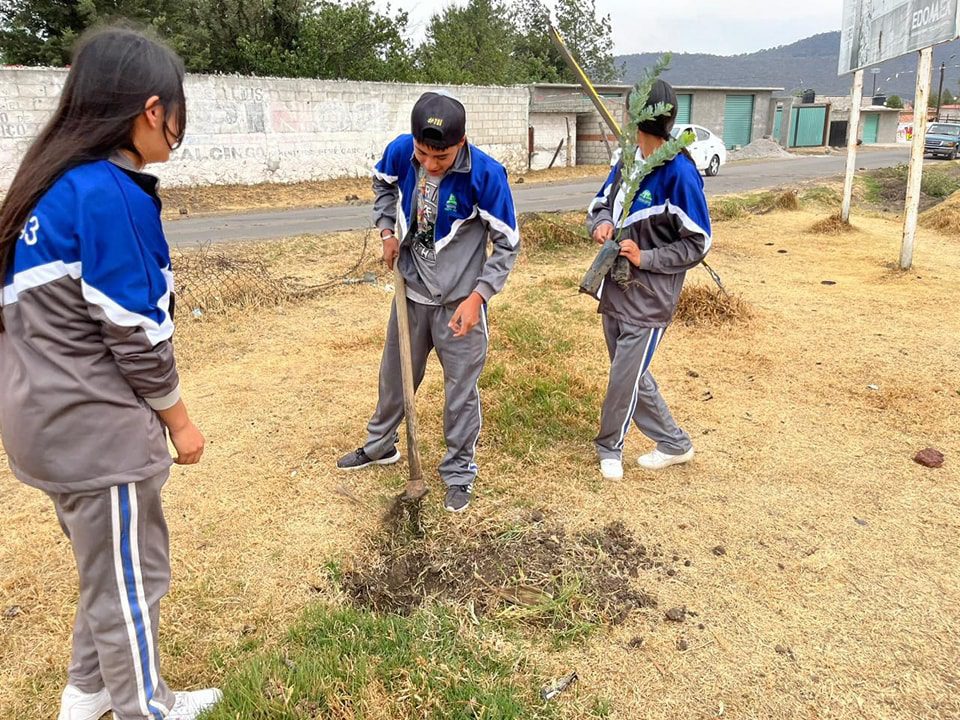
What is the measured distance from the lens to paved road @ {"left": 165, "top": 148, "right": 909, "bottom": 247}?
36.0ft

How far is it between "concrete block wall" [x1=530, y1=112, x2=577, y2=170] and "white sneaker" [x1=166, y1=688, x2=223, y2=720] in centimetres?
2350

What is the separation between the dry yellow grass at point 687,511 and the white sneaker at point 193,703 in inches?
6.1

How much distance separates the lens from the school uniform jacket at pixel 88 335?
1.47m

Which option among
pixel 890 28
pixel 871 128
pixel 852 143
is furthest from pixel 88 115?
pixel 871 128

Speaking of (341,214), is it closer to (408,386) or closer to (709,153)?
(408,386)

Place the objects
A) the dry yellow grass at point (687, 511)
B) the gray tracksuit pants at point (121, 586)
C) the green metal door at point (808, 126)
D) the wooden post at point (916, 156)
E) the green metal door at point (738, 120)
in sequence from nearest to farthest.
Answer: the gray tracksuit pants at point (121, 586) < the dry yellow grass at point (687, 511) < the wooden post at point (916, 156) < the green metal door at point (738, 120) < the green metal door at point (808, 126)

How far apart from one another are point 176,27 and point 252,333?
1861 centimetres

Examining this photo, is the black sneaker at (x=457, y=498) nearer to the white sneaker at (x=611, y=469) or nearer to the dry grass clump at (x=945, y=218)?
the white sneaker at (x=611, y=469)

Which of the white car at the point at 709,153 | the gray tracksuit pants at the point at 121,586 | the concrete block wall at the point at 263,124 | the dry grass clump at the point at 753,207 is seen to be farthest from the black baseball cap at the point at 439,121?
the white car at the point at 709,153

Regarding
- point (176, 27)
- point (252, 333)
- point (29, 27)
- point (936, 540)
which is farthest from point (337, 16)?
point (936, 540)

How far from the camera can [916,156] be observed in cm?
738

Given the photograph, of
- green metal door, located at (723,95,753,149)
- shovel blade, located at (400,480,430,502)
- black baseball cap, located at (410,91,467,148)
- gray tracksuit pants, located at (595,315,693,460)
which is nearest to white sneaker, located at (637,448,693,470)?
gray tracksuit pants, located at (595,315,693,460)

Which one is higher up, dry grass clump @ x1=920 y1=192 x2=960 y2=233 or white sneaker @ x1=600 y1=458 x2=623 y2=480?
dry grass clump @ x1=920 y1=192 x2=960 y2=233

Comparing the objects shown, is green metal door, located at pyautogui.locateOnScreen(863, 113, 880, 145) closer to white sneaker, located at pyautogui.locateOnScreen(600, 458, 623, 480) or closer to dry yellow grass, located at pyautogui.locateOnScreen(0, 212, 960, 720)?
dry yellow grass, located at pyautogui.locateOnScreen(0, 212, 960, 720)
